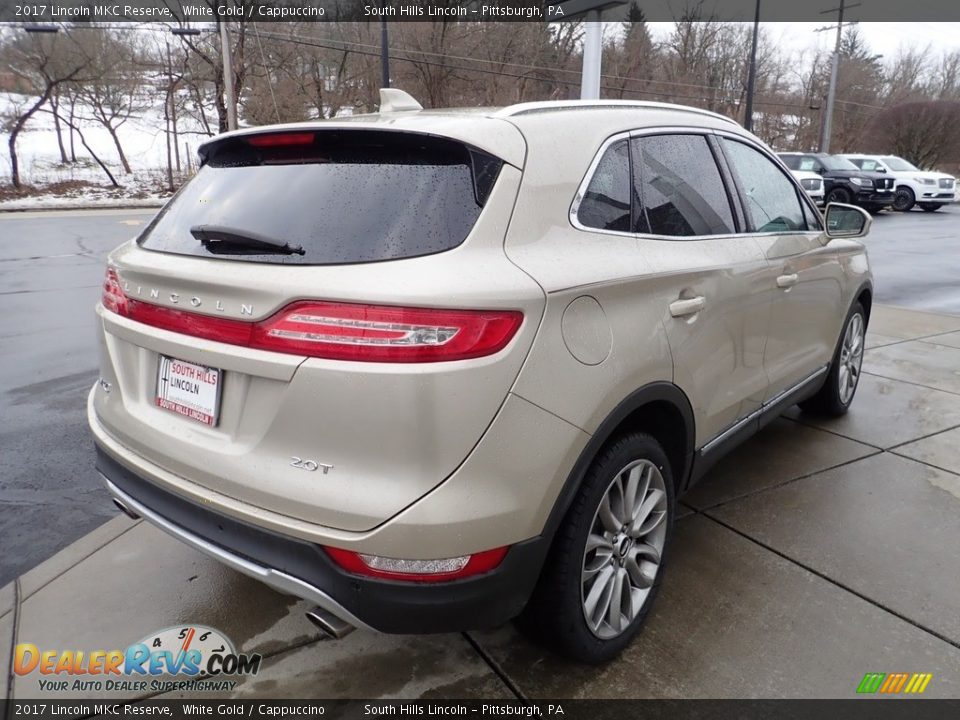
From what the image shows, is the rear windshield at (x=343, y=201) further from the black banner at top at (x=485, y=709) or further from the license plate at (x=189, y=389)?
the black banner at top at (x=485, y=709)

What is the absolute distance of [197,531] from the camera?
7.00 feet

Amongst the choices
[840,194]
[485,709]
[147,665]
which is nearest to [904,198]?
[840,194]

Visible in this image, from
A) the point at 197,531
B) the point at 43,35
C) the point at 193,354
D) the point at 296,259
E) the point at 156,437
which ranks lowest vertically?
the point at 197,531

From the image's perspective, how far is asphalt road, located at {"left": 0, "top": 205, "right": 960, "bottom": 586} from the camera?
139 inches

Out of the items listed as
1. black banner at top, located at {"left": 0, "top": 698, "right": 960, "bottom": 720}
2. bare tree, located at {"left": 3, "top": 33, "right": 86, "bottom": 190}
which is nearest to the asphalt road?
Result: black banner at top, located at {"left": 0, "top": 698, "right": 960, "bottom": 720}

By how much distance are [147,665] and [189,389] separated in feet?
3.46

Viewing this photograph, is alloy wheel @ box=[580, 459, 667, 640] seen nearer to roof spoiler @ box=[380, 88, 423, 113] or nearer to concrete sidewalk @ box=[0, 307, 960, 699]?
concrete sidewalk @ box=[0, 307, 960, 699]

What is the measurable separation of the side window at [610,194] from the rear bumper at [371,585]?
40.1 inches

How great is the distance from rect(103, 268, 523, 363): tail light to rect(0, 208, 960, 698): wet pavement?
120 centimetres

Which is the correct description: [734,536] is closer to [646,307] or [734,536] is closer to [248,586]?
[646,307]

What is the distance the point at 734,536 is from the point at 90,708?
101 inches

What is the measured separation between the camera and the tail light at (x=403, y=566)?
185cm

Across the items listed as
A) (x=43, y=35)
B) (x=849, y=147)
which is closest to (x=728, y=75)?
(x=849, y=147)

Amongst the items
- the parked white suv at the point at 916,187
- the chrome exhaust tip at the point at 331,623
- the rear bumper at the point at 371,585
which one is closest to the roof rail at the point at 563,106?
the rear bumper at the point at 371,585
